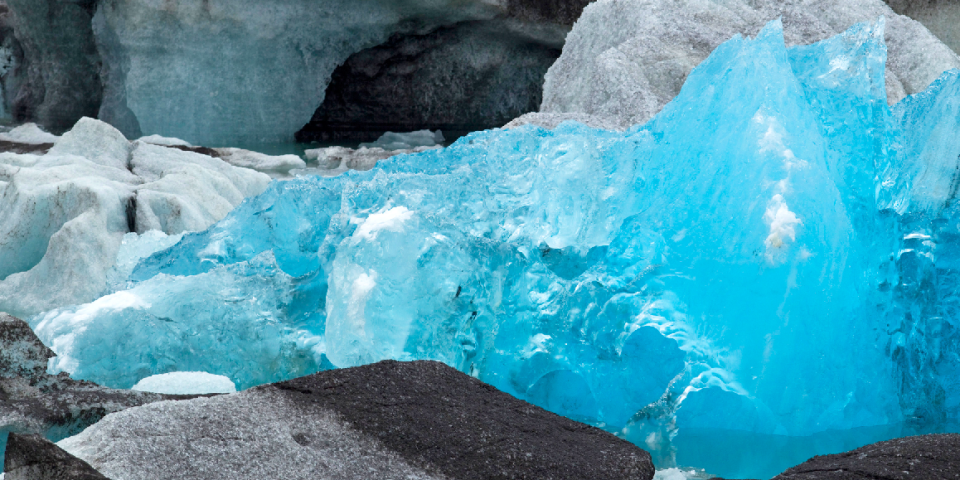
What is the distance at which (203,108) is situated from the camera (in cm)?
935

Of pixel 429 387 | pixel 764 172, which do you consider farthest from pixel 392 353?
pixel 764 172

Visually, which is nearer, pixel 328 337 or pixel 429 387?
pixel 429 387

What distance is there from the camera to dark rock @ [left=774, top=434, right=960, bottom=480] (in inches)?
55.3

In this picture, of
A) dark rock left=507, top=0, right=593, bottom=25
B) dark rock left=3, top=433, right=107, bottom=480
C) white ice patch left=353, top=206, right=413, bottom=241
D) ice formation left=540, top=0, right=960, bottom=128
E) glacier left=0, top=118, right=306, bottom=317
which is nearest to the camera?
dark rock left=3, top=433, right=107, bottom=480

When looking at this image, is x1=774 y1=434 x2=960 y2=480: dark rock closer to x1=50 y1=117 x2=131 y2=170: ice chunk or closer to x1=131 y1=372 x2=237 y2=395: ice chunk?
x1=131 y1=372 x2=237 y2=395: ice chunk

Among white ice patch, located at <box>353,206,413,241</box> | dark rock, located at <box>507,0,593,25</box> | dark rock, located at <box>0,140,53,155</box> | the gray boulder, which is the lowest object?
dark rock, located at <box>0,140,53,155</box>

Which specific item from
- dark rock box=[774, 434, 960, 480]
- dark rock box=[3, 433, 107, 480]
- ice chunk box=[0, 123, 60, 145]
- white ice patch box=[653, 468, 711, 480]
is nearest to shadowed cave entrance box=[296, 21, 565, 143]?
ice chunk box=[0, 123, 60, 145]

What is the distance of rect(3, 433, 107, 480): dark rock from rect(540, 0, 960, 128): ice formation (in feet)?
9.85

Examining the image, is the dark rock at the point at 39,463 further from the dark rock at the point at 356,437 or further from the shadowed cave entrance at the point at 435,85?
the shadowed cave entrance at the point at 435,85

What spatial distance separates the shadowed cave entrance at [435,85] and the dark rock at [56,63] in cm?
285

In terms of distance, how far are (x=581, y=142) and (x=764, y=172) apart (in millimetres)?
733

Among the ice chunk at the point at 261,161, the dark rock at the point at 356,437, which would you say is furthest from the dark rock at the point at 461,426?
the ice chunk at the point at 261,161

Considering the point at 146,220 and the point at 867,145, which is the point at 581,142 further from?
the point at 146,220

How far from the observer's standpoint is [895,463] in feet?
4.75
